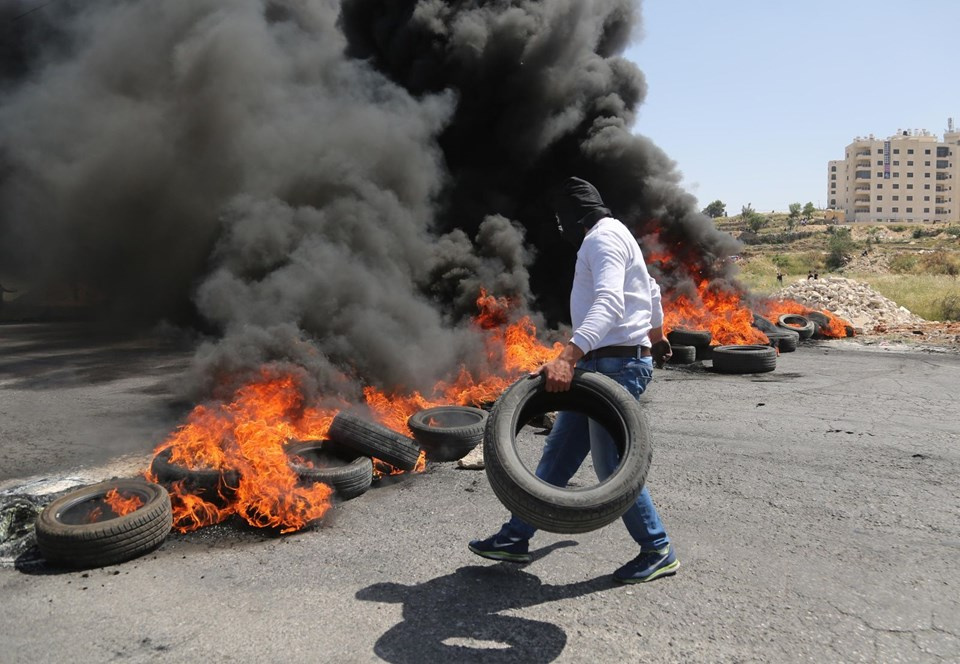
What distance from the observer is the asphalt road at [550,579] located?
3.04 metres

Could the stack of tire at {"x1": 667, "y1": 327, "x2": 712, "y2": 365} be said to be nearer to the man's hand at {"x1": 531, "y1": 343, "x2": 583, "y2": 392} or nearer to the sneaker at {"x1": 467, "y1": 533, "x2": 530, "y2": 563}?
the sneaker at {"x1": 467, "y1": 533, "x2": 530, "y2": 563}

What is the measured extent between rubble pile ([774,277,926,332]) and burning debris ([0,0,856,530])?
17.4 feet

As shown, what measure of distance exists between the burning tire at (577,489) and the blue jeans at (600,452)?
105 mm

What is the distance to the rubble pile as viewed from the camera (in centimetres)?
1778

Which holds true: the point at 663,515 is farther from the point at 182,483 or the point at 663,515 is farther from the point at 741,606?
the point at 182,483

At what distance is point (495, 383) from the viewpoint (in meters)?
8.63

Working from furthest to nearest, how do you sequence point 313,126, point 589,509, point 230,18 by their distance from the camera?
1. point 230,18
2. point 313,126
3. point 589,509

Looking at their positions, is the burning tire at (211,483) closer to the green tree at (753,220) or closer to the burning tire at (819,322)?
the burning tire at (819,322)

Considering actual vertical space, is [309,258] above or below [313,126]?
below

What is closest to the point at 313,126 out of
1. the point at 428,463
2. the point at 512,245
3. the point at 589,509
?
the point at 512,245

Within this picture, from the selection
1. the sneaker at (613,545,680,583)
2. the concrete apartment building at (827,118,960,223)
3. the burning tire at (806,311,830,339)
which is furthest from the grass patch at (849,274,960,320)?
the concrete apartment building at (827,118,960,223)

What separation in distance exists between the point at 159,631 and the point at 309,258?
6.18 m

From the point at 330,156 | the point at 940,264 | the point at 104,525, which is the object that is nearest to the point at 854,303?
the point at 330,156

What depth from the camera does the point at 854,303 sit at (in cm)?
1897
